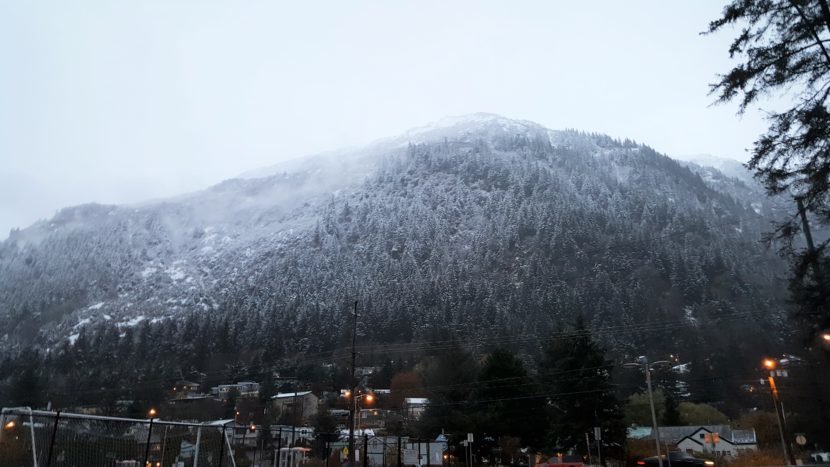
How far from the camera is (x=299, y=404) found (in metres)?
90.9

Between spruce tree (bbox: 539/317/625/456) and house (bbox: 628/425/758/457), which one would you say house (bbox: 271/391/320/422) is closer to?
house (bbox: 628/425/758/457)

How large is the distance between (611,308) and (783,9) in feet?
511

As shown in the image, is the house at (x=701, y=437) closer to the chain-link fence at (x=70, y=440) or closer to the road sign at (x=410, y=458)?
the road sign at (x=410, y=458)

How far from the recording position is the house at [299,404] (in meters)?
88.4

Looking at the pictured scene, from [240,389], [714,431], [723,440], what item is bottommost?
[723,440]

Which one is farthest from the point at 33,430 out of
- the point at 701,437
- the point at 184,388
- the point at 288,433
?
the point at 184,388

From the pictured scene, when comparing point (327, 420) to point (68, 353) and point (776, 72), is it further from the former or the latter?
point (68, 353)

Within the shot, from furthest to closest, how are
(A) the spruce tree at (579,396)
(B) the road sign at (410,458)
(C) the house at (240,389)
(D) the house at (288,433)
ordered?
1. (C) the house at (240,389)
2. (A) the spruce tree at (579,396)
3. (B) the road sign at (410,458)
4. (D) the house at (288,433)

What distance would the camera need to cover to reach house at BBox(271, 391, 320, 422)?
88369 mm

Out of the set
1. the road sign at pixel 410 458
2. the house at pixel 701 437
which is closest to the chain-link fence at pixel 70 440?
the road sign at pixel 410 458

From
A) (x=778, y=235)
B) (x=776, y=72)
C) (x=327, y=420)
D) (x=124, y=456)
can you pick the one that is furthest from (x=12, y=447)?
(x=327, y=420)

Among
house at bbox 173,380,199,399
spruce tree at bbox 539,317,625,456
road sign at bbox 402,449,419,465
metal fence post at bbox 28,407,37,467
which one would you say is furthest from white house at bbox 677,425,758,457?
house at bbox 173,380,199,399

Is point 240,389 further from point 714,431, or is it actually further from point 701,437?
point 714,431

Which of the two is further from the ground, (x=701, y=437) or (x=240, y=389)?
(x=240, y=389)
